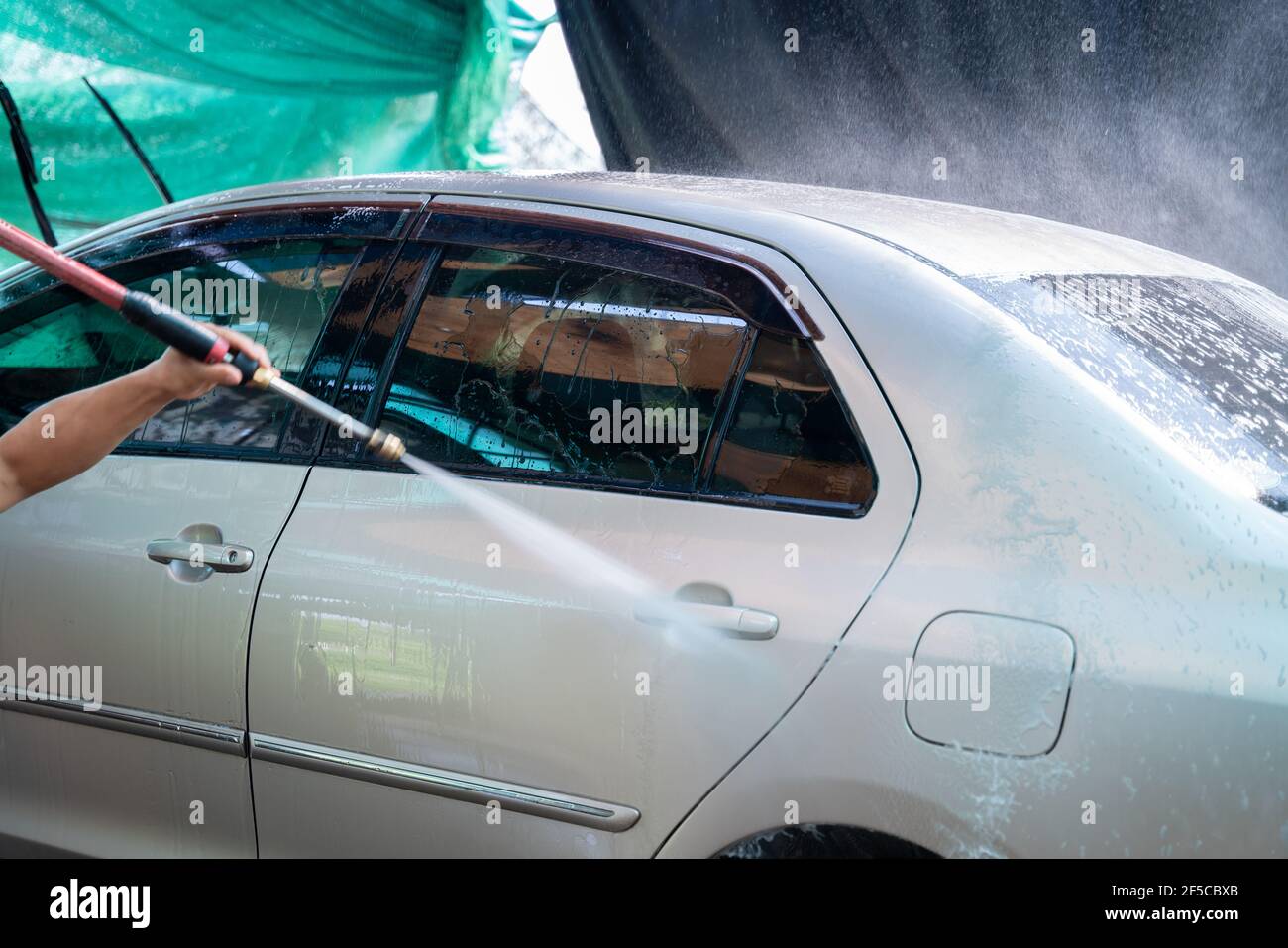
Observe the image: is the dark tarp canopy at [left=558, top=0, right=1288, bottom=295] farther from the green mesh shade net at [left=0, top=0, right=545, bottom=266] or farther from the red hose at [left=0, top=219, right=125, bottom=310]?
the red hose at [left=0, top=219, right=125, bottom=310]

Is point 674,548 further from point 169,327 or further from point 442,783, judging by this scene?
point 169,327

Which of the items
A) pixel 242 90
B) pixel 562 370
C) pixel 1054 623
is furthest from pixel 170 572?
pixel 242 90

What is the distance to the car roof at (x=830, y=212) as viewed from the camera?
209cm

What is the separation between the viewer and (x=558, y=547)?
80.4 inches

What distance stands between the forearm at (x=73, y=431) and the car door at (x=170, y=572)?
1.24ft

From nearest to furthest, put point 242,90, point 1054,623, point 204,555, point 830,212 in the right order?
point 1054,623 < point 830,212 < point 204,555 < point 242,90

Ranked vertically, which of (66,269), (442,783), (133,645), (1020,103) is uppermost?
(1020,103)

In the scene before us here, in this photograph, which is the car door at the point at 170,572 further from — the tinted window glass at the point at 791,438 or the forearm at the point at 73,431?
the tinted window glass at the point at 791,438

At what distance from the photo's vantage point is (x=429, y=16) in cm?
693

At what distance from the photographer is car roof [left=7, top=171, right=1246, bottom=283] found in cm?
209

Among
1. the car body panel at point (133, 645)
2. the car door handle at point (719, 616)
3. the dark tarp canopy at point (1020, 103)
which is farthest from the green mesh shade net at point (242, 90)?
the car door handle at point (719, 616)

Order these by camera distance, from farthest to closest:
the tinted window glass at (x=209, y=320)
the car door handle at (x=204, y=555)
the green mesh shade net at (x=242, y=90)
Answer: the green mesh shade net at (x=242, y=90) < the tinted window glass at (x=209, y=320) < the car door handle at (x=204, y=555)

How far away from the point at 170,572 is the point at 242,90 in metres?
5.19

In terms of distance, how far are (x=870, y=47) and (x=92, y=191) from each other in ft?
13.8
